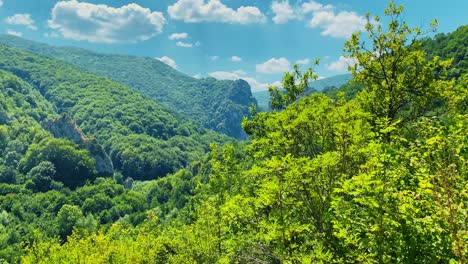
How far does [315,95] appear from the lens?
2206 centimetres

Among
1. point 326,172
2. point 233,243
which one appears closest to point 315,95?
point 326,172

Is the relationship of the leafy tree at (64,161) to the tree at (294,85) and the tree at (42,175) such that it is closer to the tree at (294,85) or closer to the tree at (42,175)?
the tree at (42,175)

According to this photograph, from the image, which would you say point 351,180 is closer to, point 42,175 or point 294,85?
point 294,85

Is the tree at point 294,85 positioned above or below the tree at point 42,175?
above

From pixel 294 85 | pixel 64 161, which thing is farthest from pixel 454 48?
pixel 64 161

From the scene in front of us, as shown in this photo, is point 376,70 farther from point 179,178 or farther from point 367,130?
point 179,178

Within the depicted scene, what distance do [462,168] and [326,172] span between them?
5.96 m

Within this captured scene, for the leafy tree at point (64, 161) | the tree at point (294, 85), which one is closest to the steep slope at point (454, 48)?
the tree at point (294, 85)

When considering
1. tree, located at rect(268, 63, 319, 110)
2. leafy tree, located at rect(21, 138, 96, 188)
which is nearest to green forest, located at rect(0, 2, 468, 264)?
tree, located at rect(268, 63, 319, 110)

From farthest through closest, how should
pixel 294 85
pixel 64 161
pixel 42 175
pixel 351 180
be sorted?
1. pixel 64 161
2. pixel 42 175
3. pixel 294 85
4. pixel 351 180

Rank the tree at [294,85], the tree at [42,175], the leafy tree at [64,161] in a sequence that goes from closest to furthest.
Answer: the tree at [294,85], the tree at [42,175], the leafy tree at [64,161]

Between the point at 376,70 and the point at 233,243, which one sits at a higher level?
the point at 376,70

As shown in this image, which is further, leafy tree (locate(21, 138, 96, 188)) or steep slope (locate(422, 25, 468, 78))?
leafy tree (locate(21, 138, 96, 188))

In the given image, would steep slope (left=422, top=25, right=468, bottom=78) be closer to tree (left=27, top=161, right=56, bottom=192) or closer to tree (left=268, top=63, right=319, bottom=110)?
tree (left=268, top=63, right=319, bottom=110)
